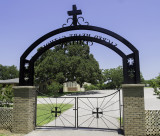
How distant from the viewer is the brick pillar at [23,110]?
6.29 m

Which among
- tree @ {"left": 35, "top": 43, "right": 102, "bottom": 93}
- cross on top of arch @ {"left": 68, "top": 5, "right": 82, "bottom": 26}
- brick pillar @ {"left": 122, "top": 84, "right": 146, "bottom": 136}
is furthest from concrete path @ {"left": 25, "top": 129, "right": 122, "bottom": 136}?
tree @ {"left": 35, "top": 43, "right": 102, "bottom": 93}

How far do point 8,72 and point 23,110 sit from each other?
7232cm

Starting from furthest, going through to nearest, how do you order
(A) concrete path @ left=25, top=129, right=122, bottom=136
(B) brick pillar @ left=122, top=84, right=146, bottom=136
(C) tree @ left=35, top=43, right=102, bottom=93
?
1. (C) tree @ left=35, top=43, right=102, bottom=93
2. (A) concrete path @ left=25, top=129, right=122, bottom=136
3. (B) brick pillar @ left=122, top=84, right=146, bottom=136

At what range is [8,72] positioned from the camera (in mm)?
71812

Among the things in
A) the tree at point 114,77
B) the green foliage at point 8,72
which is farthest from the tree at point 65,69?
the green foliage at point 8,72

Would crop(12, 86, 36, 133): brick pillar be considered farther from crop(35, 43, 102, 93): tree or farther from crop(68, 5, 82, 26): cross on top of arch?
crop(35, 43, 102, 93): tree

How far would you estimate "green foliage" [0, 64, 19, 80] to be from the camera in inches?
2815

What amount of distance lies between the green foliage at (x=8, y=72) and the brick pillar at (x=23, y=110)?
7115 centimetres

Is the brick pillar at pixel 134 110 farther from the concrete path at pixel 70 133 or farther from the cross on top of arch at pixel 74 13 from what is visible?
the cross on top of arch at pixel 74 13

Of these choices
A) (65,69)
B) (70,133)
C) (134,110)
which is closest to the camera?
(134,110)

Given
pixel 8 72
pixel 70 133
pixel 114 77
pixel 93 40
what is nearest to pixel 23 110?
pixel 70 133

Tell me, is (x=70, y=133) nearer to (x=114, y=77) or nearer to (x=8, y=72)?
(x=114, y=77)

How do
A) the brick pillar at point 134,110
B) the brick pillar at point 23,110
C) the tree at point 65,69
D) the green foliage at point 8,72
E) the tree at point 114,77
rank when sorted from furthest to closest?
the green foliage at point 8,72 → the tree at point 114,77 → the tree at point 65,69 → the brick pillar at point 23,110 → the brick pillar at point 134,110

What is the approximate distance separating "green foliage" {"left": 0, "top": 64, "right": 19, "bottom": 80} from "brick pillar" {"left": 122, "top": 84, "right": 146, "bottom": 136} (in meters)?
73.5
